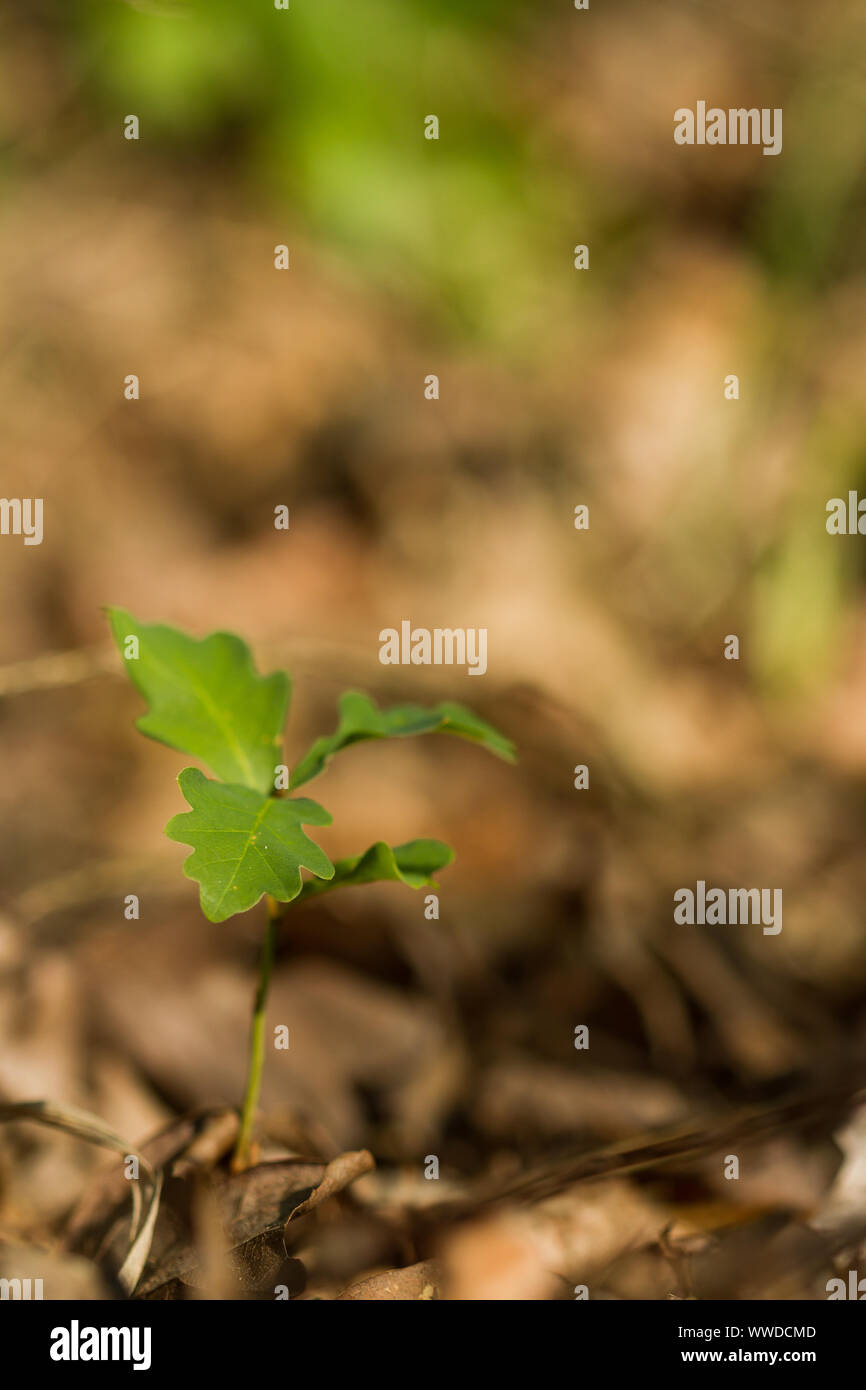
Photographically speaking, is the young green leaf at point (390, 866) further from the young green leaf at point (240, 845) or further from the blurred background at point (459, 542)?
the blurred background at point (459, 542)

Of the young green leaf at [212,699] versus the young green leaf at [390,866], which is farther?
the young green leaf at [212,699]

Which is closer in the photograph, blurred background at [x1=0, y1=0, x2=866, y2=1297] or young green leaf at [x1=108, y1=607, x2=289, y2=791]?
young green leaf at [x1=108, y1=607, x2=289, y2=791]

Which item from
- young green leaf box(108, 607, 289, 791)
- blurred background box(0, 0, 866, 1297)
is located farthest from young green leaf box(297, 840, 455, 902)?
blurred background box(0, 0, 866, 1297)

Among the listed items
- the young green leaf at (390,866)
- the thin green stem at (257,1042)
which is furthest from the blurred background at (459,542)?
the young green leaf at (390,866)

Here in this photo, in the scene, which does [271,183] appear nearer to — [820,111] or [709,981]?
[820,111]

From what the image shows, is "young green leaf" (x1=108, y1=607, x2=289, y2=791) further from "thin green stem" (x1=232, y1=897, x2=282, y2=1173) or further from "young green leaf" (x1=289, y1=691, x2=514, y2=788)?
"thin green stem" (x1=232, y1=897, x2=282, y2=1173)

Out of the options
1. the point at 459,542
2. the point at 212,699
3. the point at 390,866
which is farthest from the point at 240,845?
the point at 459,542
